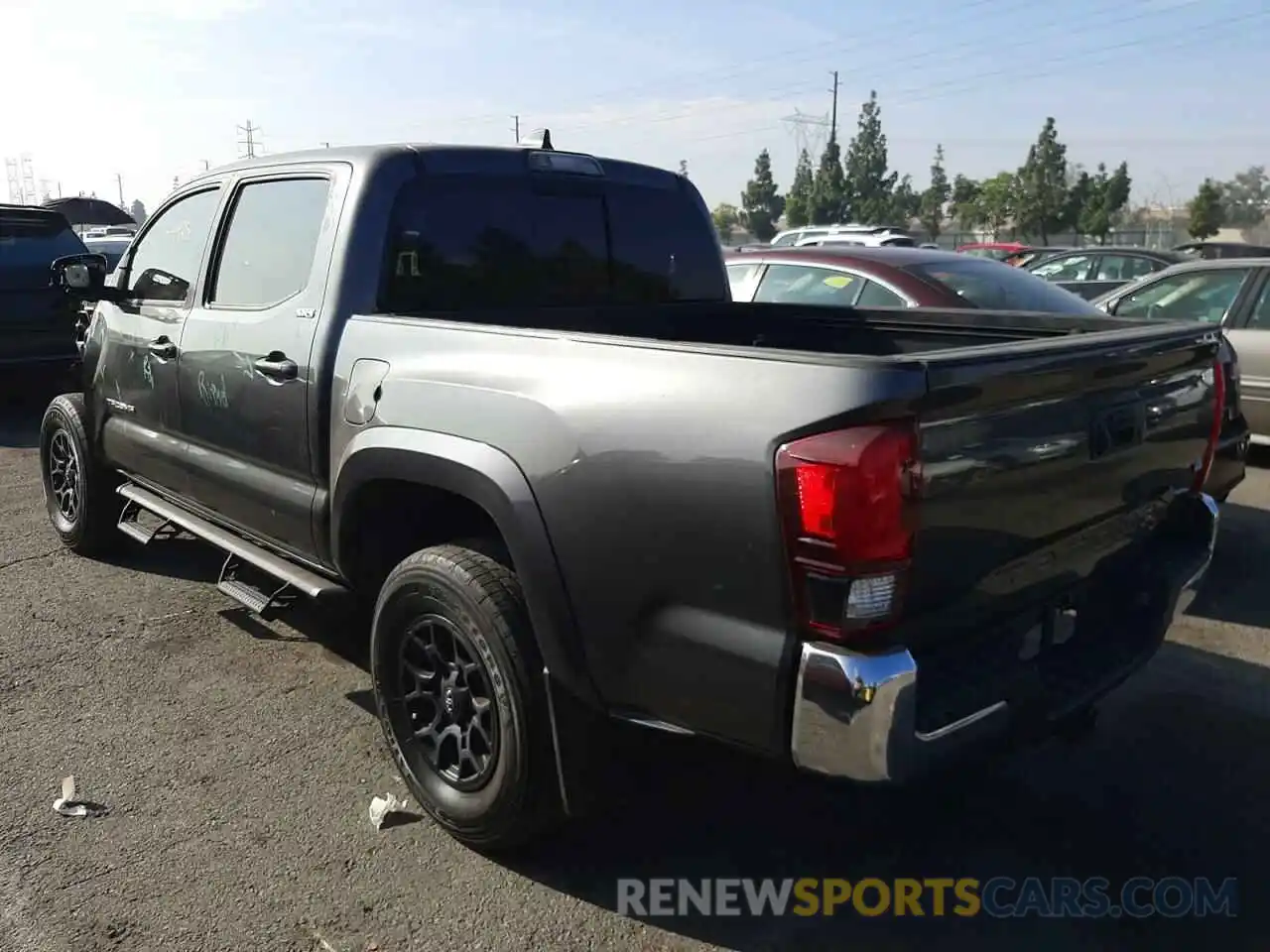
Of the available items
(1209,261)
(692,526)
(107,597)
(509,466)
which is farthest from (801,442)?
(1209,261)

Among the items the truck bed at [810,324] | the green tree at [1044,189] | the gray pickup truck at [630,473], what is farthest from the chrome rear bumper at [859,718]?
the green tree at [1044,189]

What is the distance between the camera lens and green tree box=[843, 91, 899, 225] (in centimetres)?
7019

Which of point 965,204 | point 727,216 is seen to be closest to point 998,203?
point 965,204

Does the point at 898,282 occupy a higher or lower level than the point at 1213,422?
higher

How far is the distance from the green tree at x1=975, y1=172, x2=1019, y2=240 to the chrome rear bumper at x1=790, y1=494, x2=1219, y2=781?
55.2 meters

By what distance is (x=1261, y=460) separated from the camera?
811 centimetres

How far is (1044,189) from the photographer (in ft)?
173

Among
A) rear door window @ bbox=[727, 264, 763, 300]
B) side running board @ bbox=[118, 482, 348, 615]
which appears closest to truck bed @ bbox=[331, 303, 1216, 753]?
side running board @ bbox=[118, 482, 348, 615]

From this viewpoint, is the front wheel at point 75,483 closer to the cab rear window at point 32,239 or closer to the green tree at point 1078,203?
the cab rear window at point 32,239

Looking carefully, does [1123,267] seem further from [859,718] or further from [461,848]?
[859,718]

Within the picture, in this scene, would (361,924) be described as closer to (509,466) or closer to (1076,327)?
(509,466)

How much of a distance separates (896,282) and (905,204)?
72376 millimetres

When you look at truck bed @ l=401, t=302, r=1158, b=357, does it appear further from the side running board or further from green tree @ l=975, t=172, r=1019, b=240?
green tree @ l=975, t=172, r=1019, b=240

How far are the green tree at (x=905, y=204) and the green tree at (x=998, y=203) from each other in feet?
38.4
